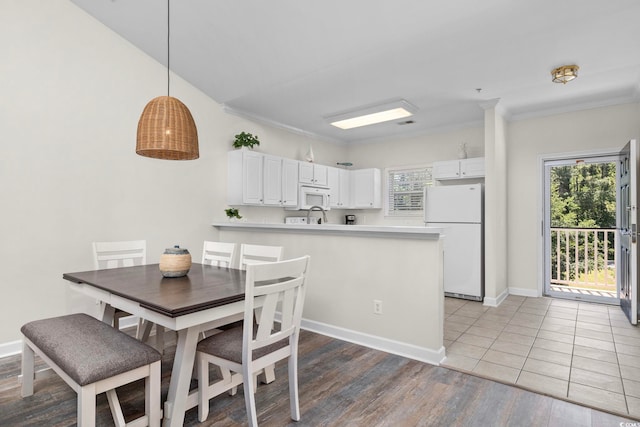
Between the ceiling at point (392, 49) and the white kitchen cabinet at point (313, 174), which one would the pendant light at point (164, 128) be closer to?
the ceiling at point (392, 49)

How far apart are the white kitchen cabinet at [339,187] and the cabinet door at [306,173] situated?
47cm

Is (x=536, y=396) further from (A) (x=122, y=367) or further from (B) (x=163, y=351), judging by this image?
(B) (x=163, y=351)

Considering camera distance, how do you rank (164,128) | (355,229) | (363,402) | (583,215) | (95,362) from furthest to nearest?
(583,215) < (355,229) < (363,402) < (164,128) < (95,362)

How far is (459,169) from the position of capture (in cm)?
504

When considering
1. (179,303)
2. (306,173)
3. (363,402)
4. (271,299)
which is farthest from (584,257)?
(179,303)

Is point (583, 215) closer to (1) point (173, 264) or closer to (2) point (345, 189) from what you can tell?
(2) point (345, 189)

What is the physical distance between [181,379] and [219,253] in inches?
51.0

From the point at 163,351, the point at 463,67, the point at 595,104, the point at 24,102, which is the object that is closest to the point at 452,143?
the point at 595,104

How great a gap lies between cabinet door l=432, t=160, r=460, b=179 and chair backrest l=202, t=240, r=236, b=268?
3.51m

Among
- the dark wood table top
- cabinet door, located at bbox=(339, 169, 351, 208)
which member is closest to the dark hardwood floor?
the dark wood table top

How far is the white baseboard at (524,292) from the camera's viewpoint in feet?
15.7

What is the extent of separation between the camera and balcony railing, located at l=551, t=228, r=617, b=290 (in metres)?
4.84

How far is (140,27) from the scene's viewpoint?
129 inches

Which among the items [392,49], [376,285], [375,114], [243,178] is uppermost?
[392,49]
